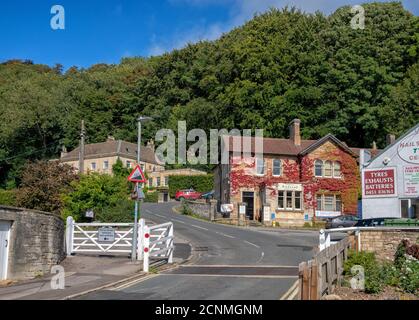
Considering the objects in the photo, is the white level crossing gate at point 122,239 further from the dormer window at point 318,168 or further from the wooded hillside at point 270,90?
the wooded hillside at point 270,90

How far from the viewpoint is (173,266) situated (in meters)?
20.6

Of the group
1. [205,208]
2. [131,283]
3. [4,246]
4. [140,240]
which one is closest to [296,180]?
[205,208]

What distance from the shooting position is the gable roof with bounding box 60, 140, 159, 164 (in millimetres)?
85562

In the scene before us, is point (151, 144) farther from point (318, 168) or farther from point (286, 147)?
point (318, 168)

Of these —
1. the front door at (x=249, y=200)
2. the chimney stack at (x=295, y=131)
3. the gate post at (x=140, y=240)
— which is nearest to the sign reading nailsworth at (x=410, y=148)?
the gate post at (x=140, y=240)

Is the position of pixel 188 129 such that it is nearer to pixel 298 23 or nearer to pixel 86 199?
pixel 298 23

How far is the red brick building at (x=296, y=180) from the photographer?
4931 centimetres

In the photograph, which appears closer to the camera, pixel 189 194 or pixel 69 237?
pixel 69 237

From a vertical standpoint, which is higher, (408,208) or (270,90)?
(270,90)

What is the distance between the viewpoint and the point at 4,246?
679 inches

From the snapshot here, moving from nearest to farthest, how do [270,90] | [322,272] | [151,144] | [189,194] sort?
[322,272]
[270,90]
[189,194]
[151,144]

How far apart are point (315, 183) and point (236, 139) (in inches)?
354

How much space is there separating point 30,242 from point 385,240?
13725 millimetres
